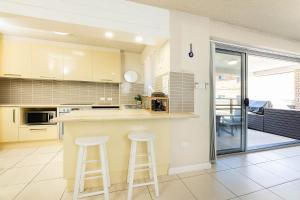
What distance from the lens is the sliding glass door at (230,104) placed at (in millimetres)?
2973

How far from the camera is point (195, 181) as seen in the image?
2059mm

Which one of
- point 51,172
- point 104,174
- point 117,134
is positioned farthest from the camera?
point 51,172

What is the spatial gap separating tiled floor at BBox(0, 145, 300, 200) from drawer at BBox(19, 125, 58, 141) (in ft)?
1.37

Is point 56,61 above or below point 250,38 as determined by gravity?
below

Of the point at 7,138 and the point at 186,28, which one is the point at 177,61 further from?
the point at 7,138

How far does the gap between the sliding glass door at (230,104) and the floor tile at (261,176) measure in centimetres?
60

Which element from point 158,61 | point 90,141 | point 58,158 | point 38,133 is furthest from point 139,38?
point 38,133

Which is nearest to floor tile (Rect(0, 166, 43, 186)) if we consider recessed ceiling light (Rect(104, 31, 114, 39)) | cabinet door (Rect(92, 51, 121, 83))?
cabinet door (Rect(92, 51, 121, 83))

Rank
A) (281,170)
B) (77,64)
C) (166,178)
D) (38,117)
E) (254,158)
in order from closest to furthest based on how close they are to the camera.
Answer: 1. (166,178)
2. (281,170)
3. (254,158)
4. (38,117)
5. (77,64)

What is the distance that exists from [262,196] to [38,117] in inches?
165

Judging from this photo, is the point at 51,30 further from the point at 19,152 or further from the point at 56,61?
the point at 19,152

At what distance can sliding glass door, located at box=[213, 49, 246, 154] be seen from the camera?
2973mm

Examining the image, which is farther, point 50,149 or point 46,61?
point 46,61

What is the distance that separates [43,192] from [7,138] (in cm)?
217
